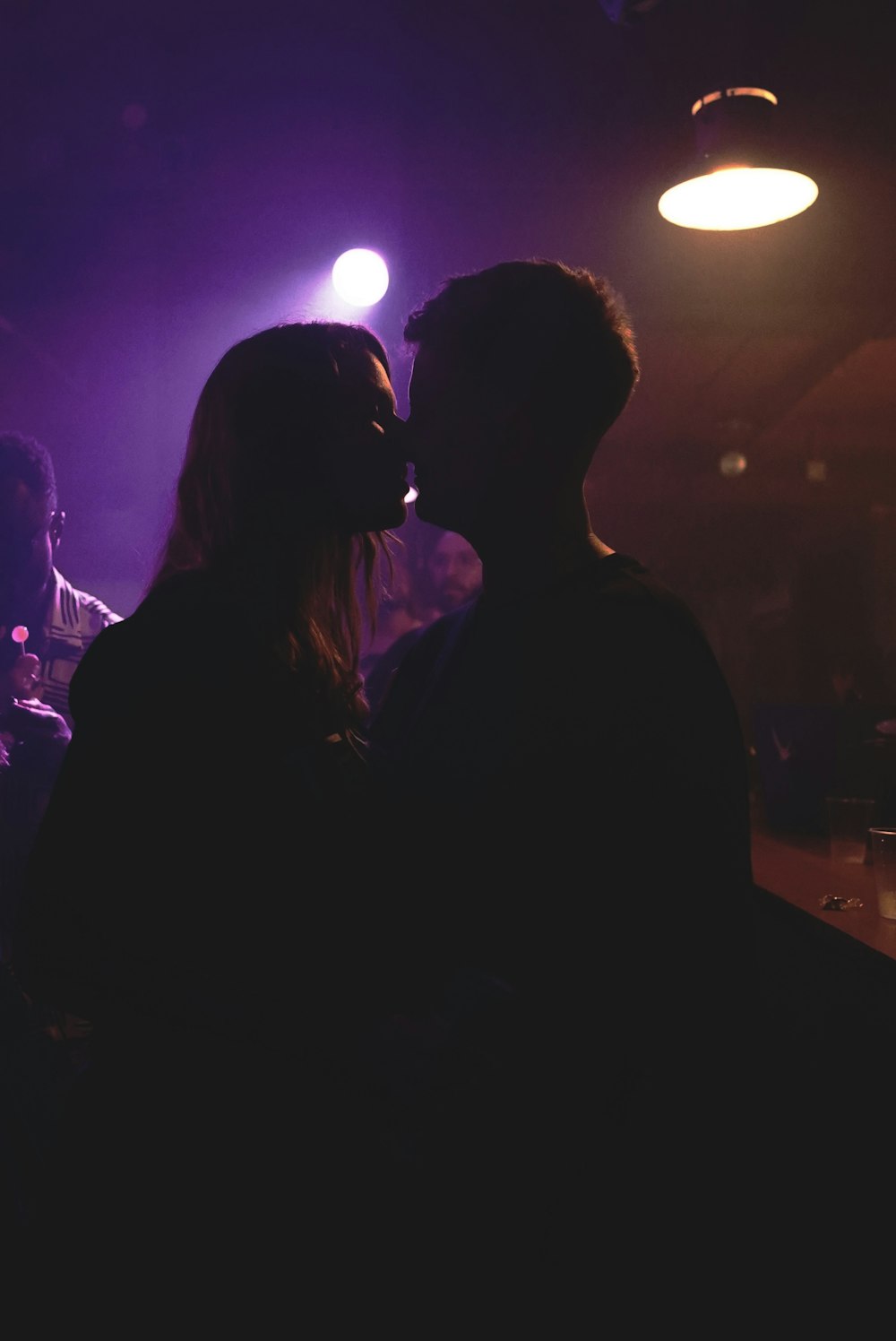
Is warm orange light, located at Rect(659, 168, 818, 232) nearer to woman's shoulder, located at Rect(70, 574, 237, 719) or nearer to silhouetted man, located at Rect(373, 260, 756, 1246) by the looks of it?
silhouetted man, located at Rect(373, 260, 756, 1246)

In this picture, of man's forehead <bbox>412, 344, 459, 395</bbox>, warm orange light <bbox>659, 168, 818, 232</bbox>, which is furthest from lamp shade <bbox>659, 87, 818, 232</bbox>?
man's forehead <bbox>412, 344, 459, 395</bbox>

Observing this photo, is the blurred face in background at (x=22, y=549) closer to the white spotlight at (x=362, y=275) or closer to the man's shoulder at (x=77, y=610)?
the man's shoulder at (x=77, y=610)

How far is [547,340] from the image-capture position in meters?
→ 1.74

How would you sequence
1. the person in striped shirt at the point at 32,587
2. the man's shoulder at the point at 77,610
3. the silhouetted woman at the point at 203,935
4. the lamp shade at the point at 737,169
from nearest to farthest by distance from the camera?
1. the silhouetted woman at the point at 203,935
2. the lamp shade at the point at 737,169
3. the person in striped shirt at the point at 32,587
4. the man's shoulder at the point at 77,610

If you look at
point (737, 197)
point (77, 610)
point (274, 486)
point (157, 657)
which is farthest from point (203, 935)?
point (737, 197)

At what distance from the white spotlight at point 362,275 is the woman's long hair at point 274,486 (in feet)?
11.6

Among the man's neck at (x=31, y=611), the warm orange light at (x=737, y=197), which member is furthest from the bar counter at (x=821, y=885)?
the man's neck at (x=31, y=611)

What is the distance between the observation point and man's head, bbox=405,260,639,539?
1.73 metres

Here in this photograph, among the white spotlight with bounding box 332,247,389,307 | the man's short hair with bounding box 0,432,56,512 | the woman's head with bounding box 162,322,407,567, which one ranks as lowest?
the woman's head with bounding box 162,322,407,567

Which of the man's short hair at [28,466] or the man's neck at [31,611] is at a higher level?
the man's short hair at [28,466]

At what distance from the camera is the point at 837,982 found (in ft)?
5.91

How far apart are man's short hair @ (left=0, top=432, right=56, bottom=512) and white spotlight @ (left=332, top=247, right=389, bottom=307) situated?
2.23 metres

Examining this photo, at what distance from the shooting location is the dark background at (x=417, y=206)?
10.7 feet

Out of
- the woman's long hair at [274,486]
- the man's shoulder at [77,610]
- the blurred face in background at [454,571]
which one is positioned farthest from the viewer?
the blurred face in background at [454,571]
